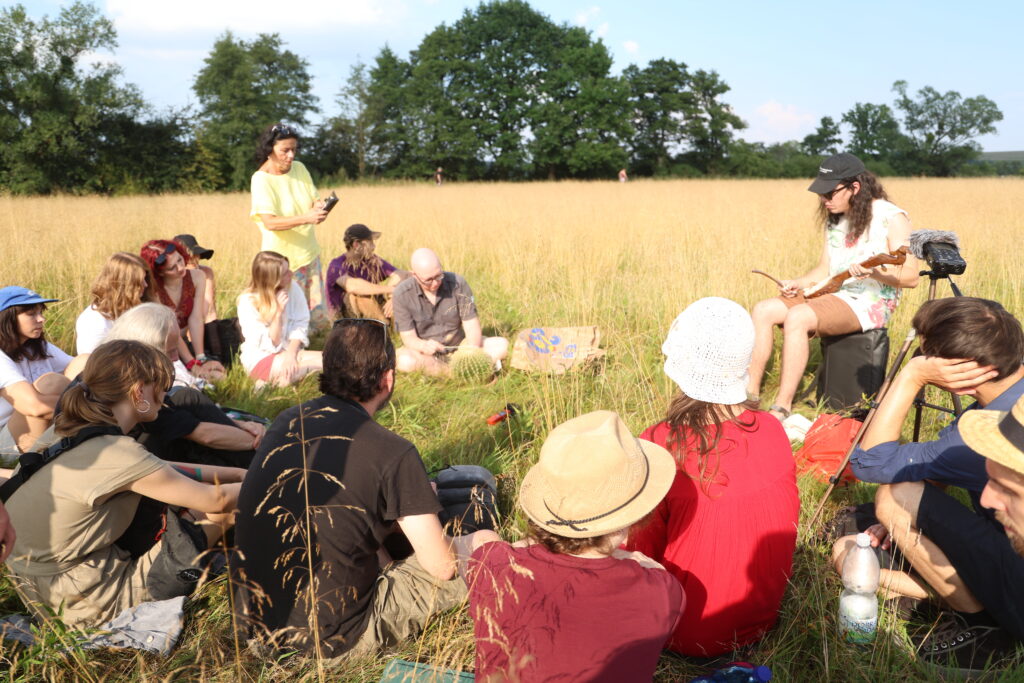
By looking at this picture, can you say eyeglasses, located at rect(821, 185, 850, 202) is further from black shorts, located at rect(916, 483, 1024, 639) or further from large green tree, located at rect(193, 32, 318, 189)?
large green tree, located at rect(193, 32, 318, 189)

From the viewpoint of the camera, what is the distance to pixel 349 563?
7.10 feet

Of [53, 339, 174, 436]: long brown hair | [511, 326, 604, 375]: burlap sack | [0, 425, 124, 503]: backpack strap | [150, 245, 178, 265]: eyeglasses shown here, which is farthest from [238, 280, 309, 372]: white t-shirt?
[0, 425, 124, 503]: backpack strap

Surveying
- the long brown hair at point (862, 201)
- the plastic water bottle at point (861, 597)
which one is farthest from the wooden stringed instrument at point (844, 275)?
the plastic water bottle at point (861, 597)

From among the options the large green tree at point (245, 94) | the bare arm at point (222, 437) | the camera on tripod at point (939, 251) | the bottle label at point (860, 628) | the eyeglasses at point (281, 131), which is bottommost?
the bottle label at point (860, 628)

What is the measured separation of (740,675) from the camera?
1948 millimetres

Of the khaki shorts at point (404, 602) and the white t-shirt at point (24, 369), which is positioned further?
the white t-shirt at point (24, 369)

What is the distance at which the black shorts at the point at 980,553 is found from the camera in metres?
2.19

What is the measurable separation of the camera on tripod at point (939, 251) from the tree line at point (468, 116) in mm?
29794

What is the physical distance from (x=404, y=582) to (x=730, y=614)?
3.41ft

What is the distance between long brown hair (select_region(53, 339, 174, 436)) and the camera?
2.39 meters

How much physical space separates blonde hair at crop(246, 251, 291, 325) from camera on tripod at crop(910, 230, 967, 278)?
3.92m

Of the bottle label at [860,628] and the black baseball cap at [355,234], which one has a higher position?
the black baseball cap at [355,234]

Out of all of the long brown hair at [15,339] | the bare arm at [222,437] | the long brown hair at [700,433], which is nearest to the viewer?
the long brown hair at [700,433]

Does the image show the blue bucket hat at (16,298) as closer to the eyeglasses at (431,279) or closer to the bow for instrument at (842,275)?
the eyeglasses at (431,279)
